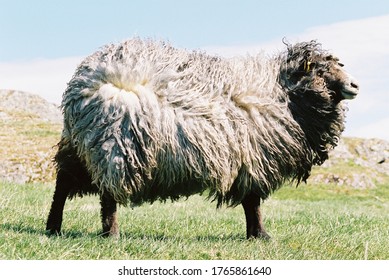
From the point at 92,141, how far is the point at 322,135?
8.78ft

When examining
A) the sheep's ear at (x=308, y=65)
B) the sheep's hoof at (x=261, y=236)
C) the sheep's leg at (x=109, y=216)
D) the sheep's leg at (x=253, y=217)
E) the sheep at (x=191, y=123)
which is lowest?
the sheep's hoof at (x=261, y=236)

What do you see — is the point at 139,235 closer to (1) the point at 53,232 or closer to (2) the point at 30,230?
(1) the point at 53,232

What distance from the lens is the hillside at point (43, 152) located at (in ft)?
67.1

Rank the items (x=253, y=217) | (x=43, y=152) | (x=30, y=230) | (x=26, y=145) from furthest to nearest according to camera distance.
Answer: (x=26, y=145) → (x=43, y=152) → (x=253, y=217) → (x=30, y=230)

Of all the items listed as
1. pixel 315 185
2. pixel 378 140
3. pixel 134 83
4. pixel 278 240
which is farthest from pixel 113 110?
pixel 378 140

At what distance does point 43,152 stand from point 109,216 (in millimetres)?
16918

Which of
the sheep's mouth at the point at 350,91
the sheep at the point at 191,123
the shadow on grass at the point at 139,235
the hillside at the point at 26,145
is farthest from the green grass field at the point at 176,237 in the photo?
the hillside at the point at 26,145

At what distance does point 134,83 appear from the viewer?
5.62 metres

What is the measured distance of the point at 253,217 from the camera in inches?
255

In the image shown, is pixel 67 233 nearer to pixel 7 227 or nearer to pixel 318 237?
pixel 7 227

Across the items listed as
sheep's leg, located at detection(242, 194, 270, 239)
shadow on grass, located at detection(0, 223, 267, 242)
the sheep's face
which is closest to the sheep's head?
the sheep's face

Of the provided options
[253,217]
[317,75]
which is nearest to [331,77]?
[317,75]

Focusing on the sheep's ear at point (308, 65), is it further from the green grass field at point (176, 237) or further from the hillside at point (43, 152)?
the hillside at point (43, 152)

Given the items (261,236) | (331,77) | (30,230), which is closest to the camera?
(30,230)
